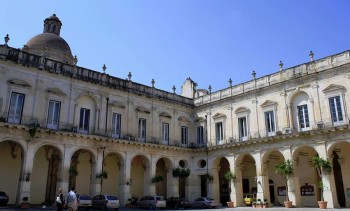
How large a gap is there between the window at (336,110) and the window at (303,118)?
1.87 m

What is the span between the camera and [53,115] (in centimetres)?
2334

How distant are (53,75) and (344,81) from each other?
20612 millimetres

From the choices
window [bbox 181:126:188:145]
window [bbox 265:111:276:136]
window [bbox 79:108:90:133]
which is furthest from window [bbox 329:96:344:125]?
window [bbox 79:108:90:133]

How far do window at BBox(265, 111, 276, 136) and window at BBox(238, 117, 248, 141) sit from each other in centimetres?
202

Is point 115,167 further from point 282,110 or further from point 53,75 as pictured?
point 282,110

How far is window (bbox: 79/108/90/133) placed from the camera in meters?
24.6

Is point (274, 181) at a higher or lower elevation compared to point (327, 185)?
higher

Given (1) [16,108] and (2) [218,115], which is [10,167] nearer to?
(1) [16,108]

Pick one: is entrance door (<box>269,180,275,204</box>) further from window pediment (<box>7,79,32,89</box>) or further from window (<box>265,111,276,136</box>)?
window pediment (<box>7,79,32,89</box>)

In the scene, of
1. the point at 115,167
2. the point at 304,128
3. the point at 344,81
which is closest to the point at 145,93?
the point at 115,167

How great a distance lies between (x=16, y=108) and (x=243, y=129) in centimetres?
1770

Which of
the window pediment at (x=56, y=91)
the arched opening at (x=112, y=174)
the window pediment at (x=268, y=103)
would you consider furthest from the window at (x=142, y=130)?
the window pediment at (x=268, y=103)

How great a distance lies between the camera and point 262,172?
25188mm

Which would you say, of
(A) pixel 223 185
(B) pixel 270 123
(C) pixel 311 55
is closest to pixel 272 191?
(A) pixel 223 185
